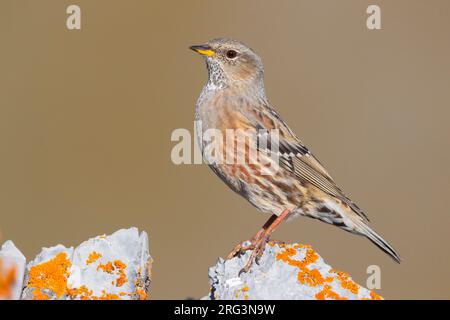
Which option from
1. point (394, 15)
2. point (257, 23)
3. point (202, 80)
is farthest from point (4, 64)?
point (394, 15)

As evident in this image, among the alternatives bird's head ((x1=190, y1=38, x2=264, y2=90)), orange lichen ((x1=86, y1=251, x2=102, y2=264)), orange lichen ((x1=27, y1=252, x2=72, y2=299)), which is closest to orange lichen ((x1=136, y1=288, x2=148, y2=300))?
orange lichen ((x1=86, y1=251, x2=102, y2=264))

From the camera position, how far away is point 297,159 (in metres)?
6.60

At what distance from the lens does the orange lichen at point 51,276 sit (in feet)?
15.7

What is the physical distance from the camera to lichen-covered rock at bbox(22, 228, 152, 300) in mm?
4812

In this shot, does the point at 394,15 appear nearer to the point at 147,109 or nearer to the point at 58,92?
the point at 147,109

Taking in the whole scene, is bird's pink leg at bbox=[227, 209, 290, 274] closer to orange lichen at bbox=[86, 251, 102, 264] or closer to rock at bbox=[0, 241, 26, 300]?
orange lichen at bbox=[86, 251, 102, 264]

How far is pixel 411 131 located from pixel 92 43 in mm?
5788

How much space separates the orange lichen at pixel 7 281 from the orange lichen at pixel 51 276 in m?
0.12

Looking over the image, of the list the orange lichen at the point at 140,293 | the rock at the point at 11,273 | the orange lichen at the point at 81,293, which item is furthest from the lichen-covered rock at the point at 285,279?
the rock at the point at 11,273

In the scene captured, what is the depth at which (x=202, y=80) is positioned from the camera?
1398 centimetres

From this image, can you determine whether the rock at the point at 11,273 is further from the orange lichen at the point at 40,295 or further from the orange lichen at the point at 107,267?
the orange lichen at the point at 107,267

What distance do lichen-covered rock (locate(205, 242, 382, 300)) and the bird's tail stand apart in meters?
1.22
